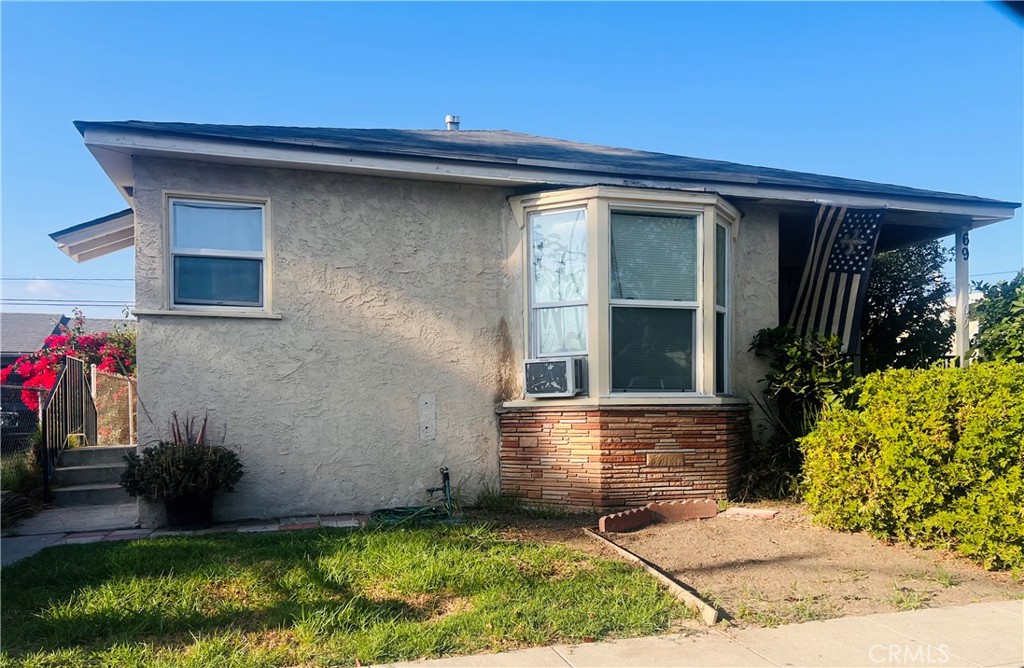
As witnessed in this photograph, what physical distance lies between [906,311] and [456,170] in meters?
7.18

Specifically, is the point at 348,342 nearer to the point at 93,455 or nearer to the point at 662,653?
the point at 93,455

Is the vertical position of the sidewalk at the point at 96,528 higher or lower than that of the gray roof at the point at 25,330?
lower

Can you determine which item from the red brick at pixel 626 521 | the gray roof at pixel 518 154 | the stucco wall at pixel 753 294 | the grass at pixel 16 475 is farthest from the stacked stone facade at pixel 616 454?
the grass at pixel 16 475

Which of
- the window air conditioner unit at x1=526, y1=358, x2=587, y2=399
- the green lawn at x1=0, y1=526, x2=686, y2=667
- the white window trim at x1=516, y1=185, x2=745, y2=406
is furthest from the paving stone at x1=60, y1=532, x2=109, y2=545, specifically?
the window air conditioner unit at x1=526, y1=358, x2=587, y2=399

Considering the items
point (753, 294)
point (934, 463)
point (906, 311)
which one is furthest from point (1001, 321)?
point (934, 463)

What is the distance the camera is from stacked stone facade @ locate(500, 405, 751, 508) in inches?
275

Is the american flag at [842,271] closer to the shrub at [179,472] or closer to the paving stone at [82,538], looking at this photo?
the shrub at [179,472]

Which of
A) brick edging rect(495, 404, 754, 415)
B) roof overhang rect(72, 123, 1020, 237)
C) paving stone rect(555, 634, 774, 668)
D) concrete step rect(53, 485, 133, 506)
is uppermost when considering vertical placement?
roof overhang rect(72, 123, 1020, 237)

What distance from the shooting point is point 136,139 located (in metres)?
6.33

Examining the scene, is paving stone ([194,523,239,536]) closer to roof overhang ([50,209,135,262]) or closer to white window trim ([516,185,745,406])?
white window trim ([516,185,745,406])

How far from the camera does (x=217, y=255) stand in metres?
6.89

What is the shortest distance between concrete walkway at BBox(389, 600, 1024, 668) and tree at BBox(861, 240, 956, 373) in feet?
18.8

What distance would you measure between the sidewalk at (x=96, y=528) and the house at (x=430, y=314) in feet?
1.00

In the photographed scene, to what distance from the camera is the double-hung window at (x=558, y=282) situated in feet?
23.9
